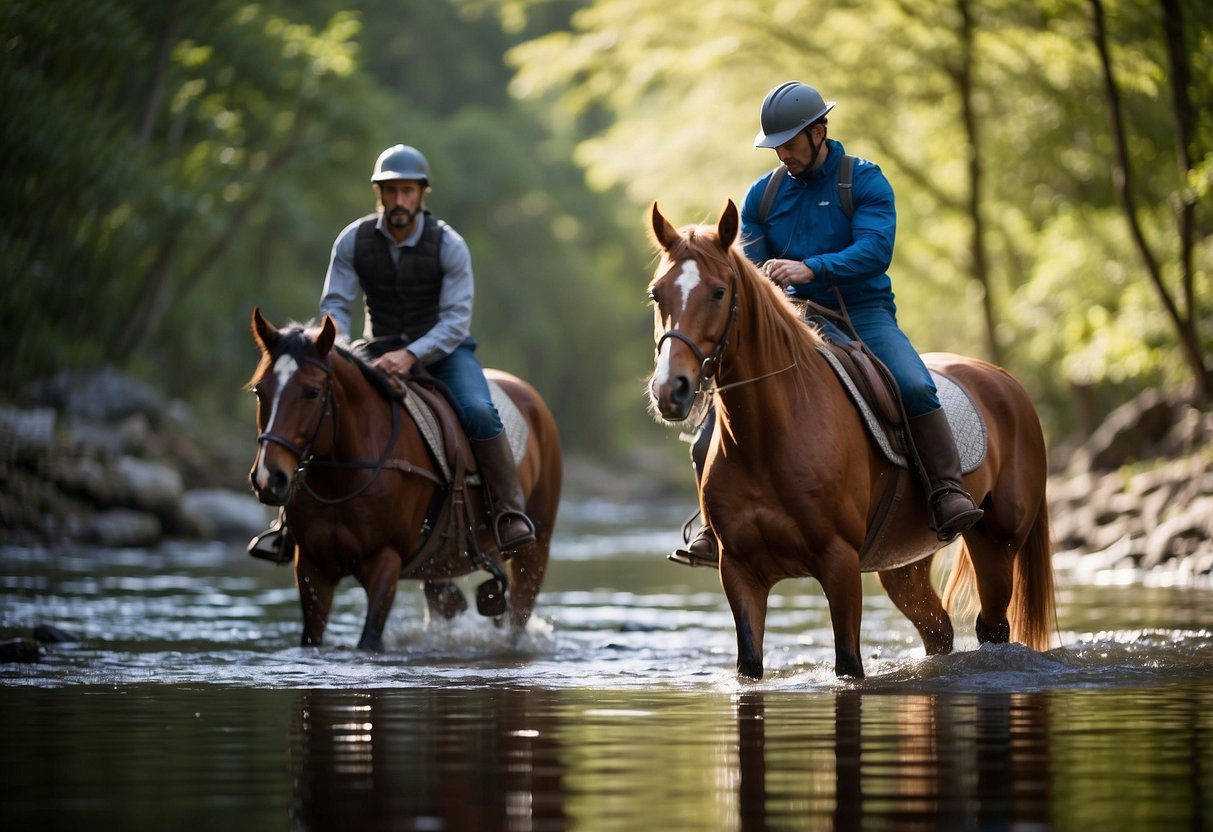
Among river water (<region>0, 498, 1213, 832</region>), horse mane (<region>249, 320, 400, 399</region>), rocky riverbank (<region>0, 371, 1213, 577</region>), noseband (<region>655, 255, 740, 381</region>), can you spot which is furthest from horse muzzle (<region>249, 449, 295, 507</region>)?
rocky riverbank (<region>0, 371, 1213, 577</region>)

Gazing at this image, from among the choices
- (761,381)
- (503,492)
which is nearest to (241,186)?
(503,492)

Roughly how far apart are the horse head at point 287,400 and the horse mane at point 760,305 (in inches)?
99.0

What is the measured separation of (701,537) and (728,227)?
1812 millimetres

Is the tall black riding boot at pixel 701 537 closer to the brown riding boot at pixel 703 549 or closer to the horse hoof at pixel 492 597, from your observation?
the brown riding boot at pixel 703 549

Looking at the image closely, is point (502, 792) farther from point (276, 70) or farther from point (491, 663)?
point (276, 70)

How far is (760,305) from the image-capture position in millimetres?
8383

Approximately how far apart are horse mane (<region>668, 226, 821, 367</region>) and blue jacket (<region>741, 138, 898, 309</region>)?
16.4 inches

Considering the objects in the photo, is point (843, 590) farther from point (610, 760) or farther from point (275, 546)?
point (275, 546)

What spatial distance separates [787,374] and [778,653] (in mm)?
3090

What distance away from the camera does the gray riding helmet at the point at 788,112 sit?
9125mm

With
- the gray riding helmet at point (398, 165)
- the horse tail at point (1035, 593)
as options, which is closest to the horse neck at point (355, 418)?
the gray riding helmet at point (398, 165)

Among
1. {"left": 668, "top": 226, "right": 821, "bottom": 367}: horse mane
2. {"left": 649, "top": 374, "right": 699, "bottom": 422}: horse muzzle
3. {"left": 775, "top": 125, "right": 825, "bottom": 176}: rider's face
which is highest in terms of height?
{"left": 775, "top": 125, "right": 825, "bottom": 176}: rider's face

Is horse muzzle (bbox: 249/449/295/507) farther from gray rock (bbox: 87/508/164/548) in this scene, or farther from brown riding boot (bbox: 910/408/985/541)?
gray rock (bbox: 87/508/164/548)

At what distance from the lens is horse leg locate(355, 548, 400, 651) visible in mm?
10508
